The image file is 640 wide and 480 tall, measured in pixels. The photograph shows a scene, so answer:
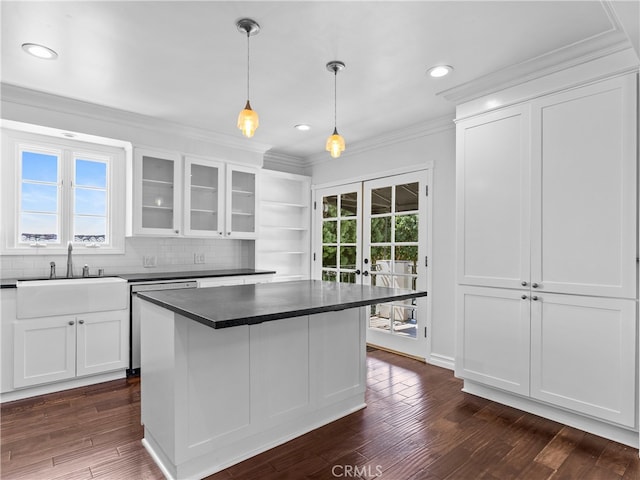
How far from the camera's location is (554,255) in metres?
2.61

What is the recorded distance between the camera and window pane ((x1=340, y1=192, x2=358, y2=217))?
485cm

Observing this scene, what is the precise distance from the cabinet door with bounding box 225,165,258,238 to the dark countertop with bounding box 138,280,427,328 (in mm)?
1943

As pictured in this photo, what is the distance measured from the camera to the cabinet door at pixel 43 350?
294cm

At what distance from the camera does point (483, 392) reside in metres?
3.06

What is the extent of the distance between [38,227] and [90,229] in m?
0.44

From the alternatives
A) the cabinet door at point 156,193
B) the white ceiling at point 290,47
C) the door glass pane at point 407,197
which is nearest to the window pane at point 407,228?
the door glass pane at point 407,197

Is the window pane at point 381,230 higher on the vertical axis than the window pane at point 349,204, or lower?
lower

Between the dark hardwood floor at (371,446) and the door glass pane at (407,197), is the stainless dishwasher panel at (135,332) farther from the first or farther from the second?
the door glass pane at (407,197)

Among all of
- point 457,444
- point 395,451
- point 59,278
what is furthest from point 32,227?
point 457,444

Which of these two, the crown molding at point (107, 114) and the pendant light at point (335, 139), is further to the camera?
the crown molding at point (107, 114)

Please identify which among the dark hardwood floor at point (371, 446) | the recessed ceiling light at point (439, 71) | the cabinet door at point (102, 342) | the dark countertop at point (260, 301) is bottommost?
the dark hardwood floor at point (371, 446)

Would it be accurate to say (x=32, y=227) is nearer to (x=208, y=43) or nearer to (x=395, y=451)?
(x=208, y=43)

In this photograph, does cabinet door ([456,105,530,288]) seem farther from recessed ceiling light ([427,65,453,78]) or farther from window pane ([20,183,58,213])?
window pane ([20,183,58,213])

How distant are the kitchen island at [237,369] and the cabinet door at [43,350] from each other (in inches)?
50.7
